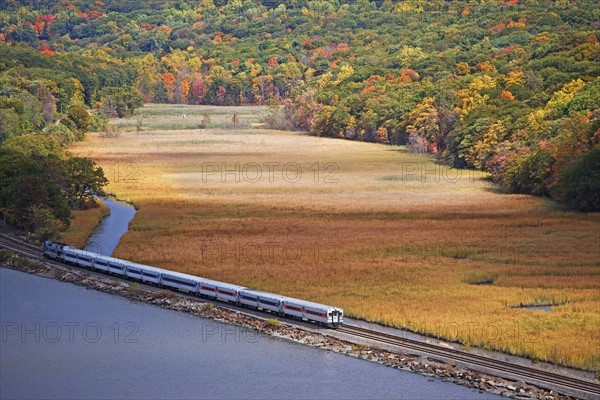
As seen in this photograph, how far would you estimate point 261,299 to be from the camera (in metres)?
61.1

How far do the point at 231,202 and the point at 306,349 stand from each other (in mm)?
49405

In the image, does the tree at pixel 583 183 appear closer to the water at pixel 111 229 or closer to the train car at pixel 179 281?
the water at pixel 111 229

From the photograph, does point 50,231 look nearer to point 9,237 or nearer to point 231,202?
point 9,237

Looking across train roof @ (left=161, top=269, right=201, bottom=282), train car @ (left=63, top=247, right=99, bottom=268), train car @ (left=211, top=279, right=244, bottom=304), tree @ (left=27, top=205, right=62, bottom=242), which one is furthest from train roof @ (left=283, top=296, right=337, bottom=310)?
tree @ (left=27, top=205, right=62, bottom=242)

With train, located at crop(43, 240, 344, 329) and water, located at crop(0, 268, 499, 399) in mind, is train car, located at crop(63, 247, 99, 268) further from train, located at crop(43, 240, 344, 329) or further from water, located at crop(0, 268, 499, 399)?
water, located at crop(0, 268, 499, 399)

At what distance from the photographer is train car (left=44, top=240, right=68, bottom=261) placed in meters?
75.2

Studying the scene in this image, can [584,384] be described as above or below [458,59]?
below

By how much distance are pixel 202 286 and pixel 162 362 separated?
11892mm

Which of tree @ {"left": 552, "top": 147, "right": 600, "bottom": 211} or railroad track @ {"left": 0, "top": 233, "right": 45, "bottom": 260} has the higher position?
tree @ {"left": 552, "top": 147, "right": 600, "bottom": 211}

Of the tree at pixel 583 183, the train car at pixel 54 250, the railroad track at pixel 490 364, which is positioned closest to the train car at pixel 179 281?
the train car at pixel 54 250

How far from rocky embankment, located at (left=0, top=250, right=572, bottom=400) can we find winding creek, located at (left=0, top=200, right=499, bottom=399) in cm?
56

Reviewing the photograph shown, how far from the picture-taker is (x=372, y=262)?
75.1 m

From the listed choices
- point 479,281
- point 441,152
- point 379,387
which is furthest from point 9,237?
point 441,152

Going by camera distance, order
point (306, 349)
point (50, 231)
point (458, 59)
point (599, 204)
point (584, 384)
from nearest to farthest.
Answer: point (584, 384) → point (306, 349) → point (50, 231) → point (599, 204) → point (458, 59)
